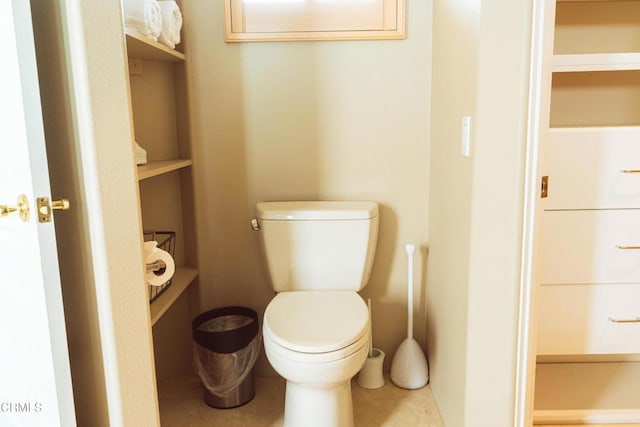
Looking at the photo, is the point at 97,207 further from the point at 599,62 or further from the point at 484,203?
the point at 599,62

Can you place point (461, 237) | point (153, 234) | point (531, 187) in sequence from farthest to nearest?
1. point (153, 234)
2. point (461, 237)
3. point (531, 187)

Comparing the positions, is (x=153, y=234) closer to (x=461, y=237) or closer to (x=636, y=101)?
(x=461, y=237)

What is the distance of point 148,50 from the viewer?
5.65ft

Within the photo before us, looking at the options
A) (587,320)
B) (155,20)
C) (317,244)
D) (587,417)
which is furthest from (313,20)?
(587,417)

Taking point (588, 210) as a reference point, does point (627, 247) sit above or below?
below

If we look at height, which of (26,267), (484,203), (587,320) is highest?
(484,203)

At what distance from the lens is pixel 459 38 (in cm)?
154

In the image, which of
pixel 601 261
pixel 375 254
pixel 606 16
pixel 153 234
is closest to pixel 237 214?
pixel 153 234

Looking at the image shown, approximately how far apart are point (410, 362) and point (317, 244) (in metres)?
0.66

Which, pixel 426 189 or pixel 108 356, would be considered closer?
pixel 108 356

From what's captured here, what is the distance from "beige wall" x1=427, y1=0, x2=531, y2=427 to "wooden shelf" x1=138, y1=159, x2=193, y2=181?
999 mm

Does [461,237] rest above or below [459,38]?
below

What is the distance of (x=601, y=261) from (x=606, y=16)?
3.36 ft

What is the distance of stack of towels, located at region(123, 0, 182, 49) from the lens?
1541 mm
